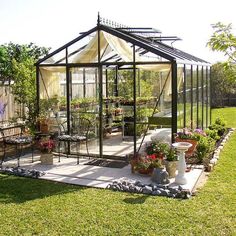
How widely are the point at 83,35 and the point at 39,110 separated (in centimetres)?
224

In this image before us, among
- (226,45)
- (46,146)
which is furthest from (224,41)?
(46,146)

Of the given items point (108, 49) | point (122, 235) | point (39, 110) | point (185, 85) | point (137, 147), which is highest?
point (108, 49)

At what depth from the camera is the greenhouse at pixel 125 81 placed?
8.13m

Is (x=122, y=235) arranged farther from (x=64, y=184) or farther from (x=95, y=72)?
(x=95, y=72)

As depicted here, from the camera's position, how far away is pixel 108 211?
5.43 meters

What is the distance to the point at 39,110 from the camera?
372 inches

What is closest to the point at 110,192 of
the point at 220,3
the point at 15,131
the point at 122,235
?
the point at 122,235

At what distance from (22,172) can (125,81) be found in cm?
418

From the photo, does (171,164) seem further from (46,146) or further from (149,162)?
(46,146)

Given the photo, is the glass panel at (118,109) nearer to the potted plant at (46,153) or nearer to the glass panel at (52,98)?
the glass panel at (52,98)

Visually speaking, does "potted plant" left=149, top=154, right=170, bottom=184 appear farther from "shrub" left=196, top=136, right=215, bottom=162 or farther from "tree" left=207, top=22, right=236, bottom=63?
"tree" left=207, top=22, right=236, bottom=63

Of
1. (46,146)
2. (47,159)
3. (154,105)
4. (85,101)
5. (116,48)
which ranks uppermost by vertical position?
(116,48)

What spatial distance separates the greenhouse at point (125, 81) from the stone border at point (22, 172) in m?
1.76

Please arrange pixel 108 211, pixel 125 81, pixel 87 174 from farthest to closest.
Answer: pixel 125 81
pixel 87 174
pixel 108 211
